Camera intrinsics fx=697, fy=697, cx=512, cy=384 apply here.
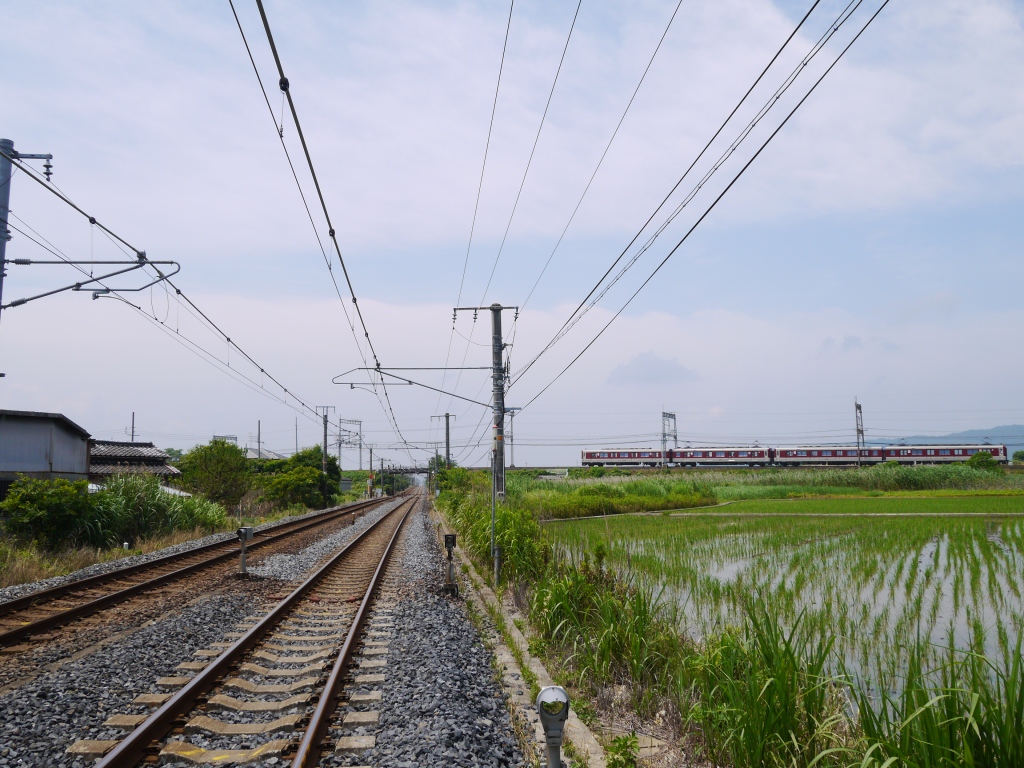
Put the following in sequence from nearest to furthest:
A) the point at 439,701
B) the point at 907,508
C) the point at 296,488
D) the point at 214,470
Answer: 1. the point at 439,701
2. the point at 907,508
3. the point at 214,470
4. the point at 296,488

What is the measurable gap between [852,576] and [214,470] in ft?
84.4

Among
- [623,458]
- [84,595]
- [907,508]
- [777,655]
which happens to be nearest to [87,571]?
[84,595]

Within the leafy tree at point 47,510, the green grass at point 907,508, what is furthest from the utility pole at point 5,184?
the green grass at point 907,508

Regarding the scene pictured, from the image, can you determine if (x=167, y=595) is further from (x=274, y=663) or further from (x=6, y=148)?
(x=6, y=148)

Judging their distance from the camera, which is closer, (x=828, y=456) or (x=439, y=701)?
(x=439, y=701)

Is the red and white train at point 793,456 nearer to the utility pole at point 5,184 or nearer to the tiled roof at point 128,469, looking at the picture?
the tiled roof at point 128,469

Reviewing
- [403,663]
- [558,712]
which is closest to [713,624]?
[403,663]

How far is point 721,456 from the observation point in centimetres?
7231

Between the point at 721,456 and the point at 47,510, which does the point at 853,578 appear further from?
the point at 721,456

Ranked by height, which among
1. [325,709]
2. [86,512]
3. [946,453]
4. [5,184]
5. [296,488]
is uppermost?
[5,184]

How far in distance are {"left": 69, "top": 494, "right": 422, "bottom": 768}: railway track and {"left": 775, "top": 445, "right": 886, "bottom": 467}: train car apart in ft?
214

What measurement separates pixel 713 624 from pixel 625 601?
1510mm

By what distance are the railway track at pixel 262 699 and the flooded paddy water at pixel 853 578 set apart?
3466 millimetres

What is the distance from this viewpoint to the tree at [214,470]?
98.2 ft
